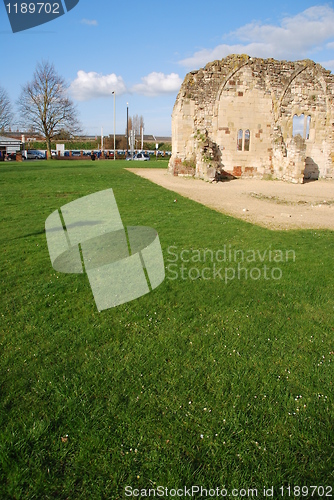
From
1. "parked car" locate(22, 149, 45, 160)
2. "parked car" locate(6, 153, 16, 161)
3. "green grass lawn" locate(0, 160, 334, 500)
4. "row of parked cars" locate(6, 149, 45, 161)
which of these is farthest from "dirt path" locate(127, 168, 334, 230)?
"parked car" locate(22, 149, 45, 160)

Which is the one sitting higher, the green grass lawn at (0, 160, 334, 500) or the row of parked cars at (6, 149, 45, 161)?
the row of parked cars at (6, 149, 45, 161)

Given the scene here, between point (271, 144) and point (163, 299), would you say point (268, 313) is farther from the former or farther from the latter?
point (271, 144)

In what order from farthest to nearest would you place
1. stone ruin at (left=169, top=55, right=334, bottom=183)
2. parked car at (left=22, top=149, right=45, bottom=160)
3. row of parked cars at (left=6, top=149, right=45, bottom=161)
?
parked car at (left=22, top=149, right=45, bottom=160)
row of parked cars at (left=6, top=149, right=45, bottom=161)
stone ruin at (left=169, top=55, right=334, bottom=183)

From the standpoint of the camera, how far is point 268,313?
4.85m

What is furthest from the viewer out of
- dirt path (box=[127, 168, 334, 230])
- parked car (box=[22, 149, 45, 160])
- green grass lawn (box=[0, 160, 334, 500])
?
parked car (box=[22, 149, 45, 160])

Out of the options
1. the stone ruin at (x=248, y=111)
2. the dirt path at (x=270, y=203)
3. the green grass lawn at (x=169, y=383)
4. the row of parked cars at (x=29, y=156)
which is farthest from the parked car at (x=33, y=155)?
the green grass lawn at (x=169, y=383)

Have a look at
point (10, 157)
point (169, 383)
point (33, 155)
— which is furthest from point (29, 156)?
point (169, 383)

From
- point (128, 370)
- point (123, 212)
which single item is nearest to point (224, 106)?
point (123, 212)

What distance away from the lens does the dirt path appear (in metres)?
10.4

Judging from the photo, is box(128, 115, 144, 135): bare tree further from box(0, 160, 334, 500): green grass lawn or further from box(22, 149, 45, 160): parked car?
box(0, 160, 334, 500): green grass lawn

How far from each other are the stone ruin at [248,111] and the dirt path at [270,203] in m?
4.11

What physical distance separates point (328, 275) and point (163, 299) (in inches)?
117

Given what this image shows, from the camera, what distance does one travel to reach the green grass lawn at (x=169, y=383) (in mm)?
2590

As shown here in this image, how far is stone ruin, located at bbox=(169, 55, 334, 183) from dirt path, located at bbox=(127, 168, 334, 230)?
411 centimetres
